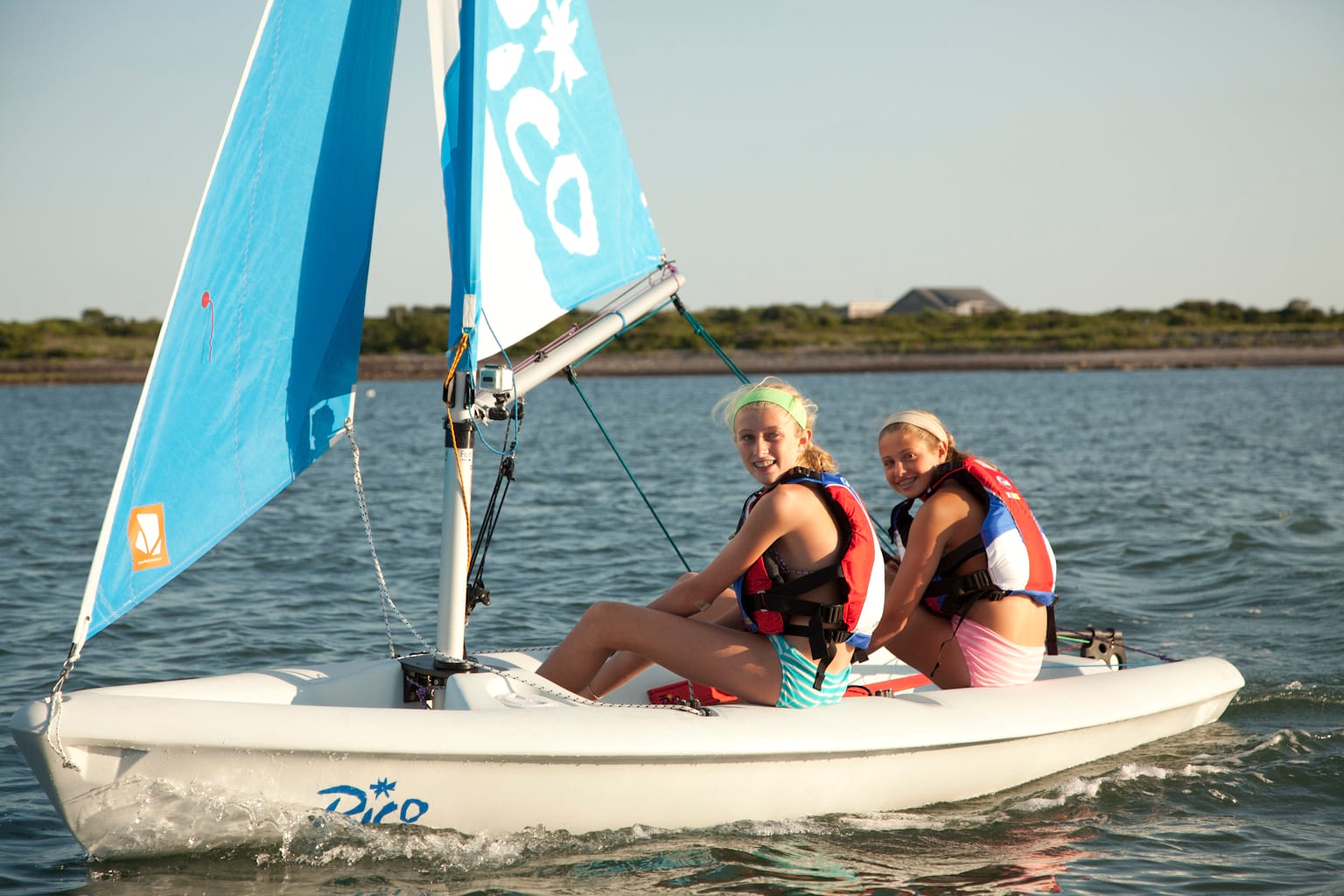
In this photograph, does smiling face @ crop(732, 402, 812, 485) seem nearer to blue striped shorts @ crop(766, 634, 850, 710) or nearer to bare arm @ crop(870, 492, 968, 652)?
blue striped shorts @ crop(766, 634, 850, 710)

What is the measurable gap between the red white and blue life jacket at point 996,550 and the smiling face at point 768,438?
83 cm

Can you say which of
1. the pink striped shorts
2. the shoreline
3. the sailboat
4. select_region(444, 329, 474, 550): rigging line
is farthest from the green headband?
the shoreline

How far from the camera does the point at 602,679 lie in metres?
4.18

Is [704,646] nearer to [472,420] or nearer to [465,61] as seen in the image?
[472,420]

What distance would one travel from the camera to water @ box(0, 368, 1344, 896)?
143 inches

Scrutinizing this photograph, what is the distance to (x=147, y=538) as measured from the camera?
3.49 meters

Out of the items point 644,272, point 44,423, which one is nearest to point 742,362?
point 44,423

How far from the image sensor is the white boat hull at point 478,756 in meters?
3.34

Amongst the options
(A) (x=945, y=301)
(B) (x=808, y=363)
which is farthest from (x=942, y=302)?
(B) (x=808, y=363)

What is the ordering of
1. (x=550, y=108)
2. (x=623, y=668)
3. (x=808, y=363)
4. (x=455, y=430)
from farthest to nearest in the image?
(x=808, y=363), (x=550, y=108), (x=623, y=668), (x=455, y=430)

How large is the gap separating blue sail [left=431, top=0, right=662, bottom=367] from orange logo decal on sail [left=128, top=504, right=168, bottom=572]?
3.63 ft

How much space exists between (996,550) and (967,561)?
137 millimetres

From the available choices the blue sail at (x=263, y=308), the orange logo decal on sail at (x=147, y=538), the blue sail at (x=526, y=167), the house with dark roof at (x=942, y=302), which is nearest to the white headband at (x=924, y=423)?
the blue sail at (x=526, y=167)

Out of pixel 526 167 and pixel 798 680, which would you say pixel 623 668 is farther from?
pixel 526 167
